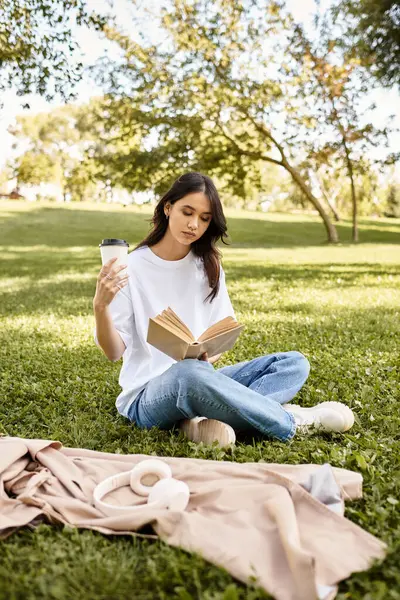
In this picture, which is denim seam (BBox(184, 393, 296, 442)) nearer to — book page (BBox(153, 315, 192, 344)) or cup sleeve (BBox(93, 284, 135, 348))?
book page (BBox(153, 315, 192, 344))

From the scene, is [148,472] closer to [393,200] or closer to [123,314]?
[123,314]

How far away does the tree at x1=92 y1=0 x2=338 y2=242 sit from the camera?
21.5 metres

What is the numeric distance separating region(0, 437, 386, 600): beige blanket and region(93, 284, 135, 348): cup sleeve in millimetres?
722

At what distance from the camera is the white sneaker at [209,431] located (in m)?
3.12

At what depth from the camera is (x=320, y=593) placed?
1.87 m

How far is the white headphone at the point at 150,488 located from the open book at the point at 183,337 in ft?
1.93

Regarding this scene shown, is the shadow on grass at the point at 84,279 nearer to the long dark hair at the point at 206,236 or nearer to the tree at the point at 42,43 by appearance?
the tree at the point at 42,43

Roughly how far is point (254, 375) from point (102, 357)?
2.22 meters

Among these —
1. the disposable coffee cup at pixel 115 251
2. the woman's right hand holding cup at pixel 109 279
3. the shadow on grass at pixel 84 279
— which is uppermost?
the disposable coffee cup at pixel 115 251

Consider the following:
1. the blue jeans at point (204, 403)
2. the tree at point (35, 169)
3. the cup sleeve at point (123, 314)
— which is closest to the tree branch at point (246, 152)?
the cup sleeve at point (123, 314)

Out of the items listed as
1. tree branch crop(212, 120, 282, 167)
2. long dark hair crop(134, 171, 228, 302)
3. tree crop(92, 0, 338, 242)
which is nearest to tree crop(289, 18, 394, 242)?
tree crop(92, 0, 338, 242)

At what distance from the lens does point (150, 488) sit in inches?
97.7

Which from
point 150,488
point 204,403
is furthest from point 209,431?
point 150,488

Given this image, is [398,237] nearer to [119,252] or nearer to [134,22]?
[134,22]
